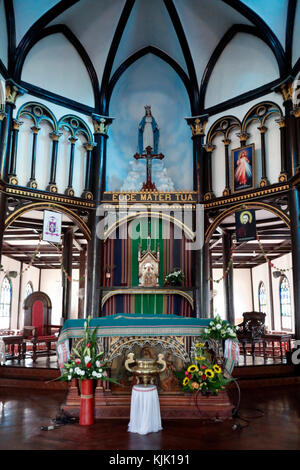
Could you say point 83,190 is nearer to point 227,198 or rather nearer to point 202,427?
point 227,198

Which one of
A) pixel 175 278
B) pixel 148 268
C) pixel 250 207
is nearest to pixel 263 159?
pixel 250 207

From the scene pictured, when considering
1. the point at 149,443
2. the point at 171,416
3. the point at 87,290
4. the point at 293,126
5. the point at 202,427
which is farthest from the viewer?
the point at 87,290

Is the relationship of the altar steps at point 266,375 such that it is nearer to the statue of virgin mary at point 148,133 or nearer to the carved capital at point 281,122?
the carved capital at point 281,122

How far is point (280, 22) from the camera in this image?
37.7 ft

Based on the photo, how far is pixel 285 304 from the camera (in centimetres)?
2022

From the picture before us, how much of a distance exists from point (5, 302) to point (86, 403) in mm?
17003

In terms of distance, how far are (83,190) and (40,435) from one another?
888cm

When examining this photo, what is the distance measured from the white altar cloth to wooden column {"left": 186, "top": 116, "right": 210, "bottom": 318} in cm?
674

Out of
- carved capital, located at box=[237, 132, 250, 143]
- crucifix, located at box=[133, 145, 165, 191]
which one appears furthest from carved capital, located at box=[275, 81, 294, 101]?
crucifix, located at box=[133, 145, 165, 191]

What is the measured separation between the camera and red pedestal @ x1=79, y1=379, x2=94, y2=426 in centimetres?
581

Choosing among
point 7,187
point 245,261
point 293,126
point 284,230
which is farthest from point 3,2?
point 245,261

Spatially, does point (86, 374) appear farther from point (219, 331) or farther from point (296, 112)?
point (296, 112)

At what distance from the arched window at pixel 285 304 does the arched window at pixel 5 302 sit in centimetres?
1456

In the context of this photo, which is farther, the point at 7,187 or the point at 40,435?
the point at 7,187
